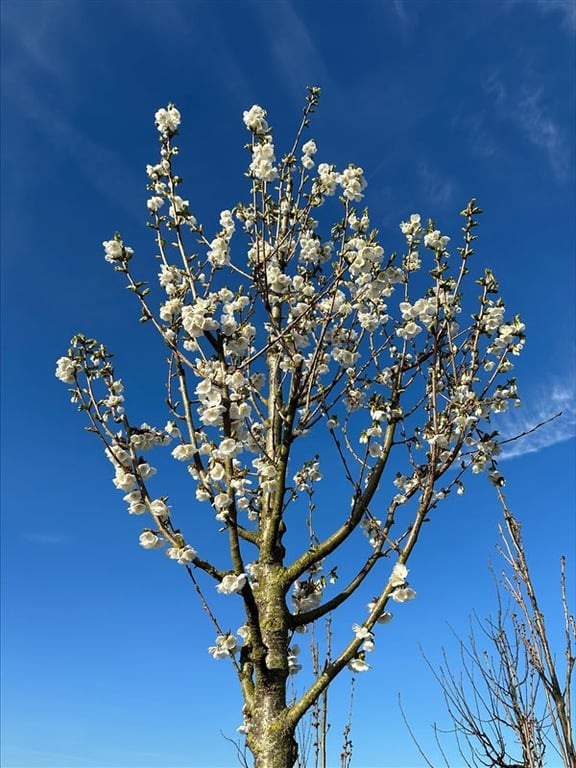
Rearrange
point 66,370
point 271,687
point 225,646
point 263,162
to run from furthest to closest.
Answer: point 263,162 < point 66,370 < point 225,646 < point 271,687

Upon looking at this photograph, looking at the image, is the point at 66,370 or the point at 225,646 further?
the point at 66,370

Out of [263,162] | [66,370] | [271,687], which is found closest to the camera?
[271,687]

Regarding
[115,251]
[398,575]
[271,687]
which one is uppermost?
[115,251]

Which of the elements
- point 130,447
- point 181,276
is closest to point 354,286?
point 181,276

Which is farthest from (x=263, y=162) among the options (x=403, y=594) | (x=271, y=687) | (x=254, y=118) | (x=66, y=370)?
(x=271, y=687)

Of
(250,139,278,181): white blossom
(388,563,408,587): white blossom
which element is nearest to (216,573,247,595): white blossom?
(388,563,408,587): white blossom

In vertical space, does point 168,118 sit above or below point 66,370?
above

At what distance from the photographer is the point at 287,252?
17.9ft

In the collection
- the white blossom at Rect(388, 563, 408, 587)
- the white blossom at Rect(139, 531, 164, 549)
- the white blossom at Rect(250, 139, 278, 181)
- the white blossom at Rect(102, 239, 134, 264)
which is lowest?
the white blossom at Rect(388, 563, 408, 587)

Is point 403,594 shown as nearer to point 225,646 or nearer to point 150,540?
point 225,646

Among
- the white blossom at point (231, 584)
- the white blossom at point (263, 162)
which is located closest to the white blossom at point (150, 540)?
the white blossom at point (231, 584)

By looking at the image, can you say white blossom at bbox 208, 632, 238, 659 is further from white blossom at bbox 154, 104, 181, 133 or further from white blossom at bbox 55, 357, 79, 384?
white blossom at bbox 154, 104, 181, 133

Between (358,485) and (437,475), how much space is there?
631 millimetres

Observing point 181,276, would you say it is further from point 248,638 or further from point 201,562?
point 248,638
